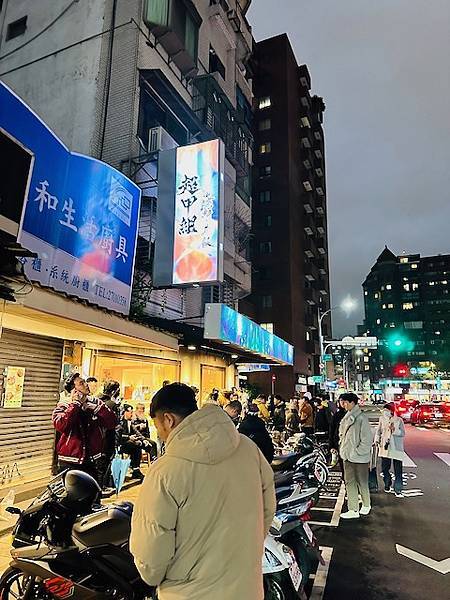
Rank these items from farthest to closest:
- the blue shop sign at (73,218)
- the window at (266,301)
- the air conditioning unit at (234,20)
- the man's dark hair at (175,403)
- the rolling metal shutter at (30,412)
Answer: the window at (266,301) → the air conditioning unit at (234,20) → the blue shop sign at (73,218) → the rolling metal shutter at (30,412) → the man's dark hair at (175,403)

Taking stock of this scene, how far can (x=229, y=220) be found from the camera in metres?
23.3

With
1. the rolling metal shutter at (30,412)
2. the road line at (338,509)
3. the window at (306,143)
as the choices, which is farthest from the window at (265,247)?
the rolling metal shutter at (30,412)

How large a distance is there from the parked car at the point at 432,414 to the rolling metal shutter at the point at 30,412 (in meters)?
25.0

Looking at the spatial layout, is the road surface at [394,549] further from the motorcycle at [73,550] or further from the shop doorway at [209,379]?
the shop doorway at [209,379]

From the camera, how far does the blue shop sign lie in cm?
937

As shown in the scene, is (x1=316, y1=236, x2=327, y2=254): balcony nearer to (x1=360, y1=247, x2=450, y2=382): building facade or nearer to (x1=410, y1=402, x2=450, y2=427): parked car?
(x1=410, y1=402, x2=450, y2=427): parked car

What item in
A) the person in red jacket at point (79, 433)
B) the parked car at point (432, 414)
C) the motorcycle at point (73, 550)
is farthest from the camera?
the parked car at point (432, 414)

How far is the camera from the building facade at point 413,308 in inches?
4555

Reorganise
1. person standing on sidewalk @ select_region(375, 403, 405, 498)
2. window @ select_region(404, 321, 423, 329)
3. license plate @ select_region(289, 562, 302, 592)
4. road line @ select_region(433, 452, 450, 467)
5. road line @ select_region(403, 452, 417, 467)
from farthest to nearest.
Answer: window @ select_region(404, 321, 423, 329), road line @ select_region(433, 452, 450, 467), road line @ select_region(403, 452, 417, 467), person standing on sidewalk @ select_region(375, 403, 405, 498), license plate @ select_region(289, 562, 302, 592)

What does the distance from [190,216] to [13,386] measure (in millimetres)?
7830

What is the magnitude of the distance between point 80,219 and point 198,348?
25.2 feet

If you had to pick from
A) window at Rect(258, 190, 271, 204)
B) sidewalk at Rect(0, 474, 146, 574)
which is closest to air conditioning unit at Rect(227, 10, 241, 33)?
window at Rect(258, 190, 271, 204)

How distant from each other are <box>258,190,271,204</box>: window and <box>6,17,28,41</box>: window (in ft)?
95.1

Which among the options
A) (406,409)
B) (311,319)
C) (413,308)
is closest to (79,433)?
(406,409)
